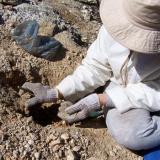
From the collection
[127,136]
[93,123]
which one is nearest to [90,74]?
[93,123]

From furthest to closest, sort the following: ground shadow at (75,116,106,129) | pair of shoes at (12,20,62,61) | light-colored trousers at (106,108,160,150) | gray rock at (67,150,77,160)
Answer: pair of shoes at (12,20,62,61)
ground shadow at (75,116,106,129)
light-colored trousers at (106,108,160,150)
gray rock at (67,150,77,160)

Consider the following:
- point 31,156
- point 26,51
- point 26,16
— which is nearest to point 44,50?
point 26,51

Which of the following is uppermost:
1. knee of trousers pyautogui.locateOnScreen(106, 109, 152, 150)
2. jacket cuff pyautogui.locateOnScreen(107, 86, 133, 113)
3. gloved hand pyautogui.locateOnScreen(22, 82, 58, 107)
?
jacket cuff pyautogui.locateOnScreen(107, 86, 133, 113)

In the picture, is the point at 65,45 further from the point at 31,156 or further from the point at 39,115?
the point at 31,156

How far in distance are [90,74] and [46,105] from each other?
1.04 ft

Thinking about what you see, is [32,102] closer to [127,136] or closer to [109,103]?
[109,103]

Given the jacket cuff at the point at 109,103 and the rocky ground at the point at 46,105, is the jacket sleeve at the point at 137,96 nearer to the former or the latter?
the jacket cuff at the point at 109,103

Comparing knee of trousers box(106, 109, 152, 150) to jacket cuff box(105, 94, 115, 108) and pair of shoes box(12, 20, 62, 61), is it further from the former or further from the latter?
pair of shoes box(12, 20, 62, 61)

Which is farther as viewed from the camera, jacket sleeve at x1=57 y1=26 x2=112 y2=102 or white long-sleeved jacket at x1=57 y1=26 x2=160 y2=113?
jacket sleeve at x1=57 y1=26 x2=112 y2=102

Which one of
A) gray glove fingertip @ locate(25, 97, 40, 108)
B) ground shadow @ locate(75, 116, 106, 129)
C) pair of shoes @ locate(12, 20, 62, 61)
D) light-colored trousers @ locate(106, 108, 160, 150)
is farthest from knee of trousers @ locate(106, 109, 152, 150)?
pair of shoes @ locate(12, 20, 62, 61)

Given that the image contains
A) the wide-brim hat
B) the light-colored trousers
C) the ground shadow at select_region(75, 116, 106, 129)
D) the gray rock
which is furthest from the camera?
the ground shadow at select_region(75, 116, 106, 129)

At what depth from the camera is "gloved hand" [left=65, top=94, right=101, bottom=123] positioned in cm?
244

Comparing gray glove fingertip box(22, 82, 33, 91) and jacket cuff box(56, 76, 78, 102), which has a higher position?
jacket cuff box(56, 76, 78, 102)

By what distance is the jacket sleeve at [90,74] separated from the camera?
254cm
